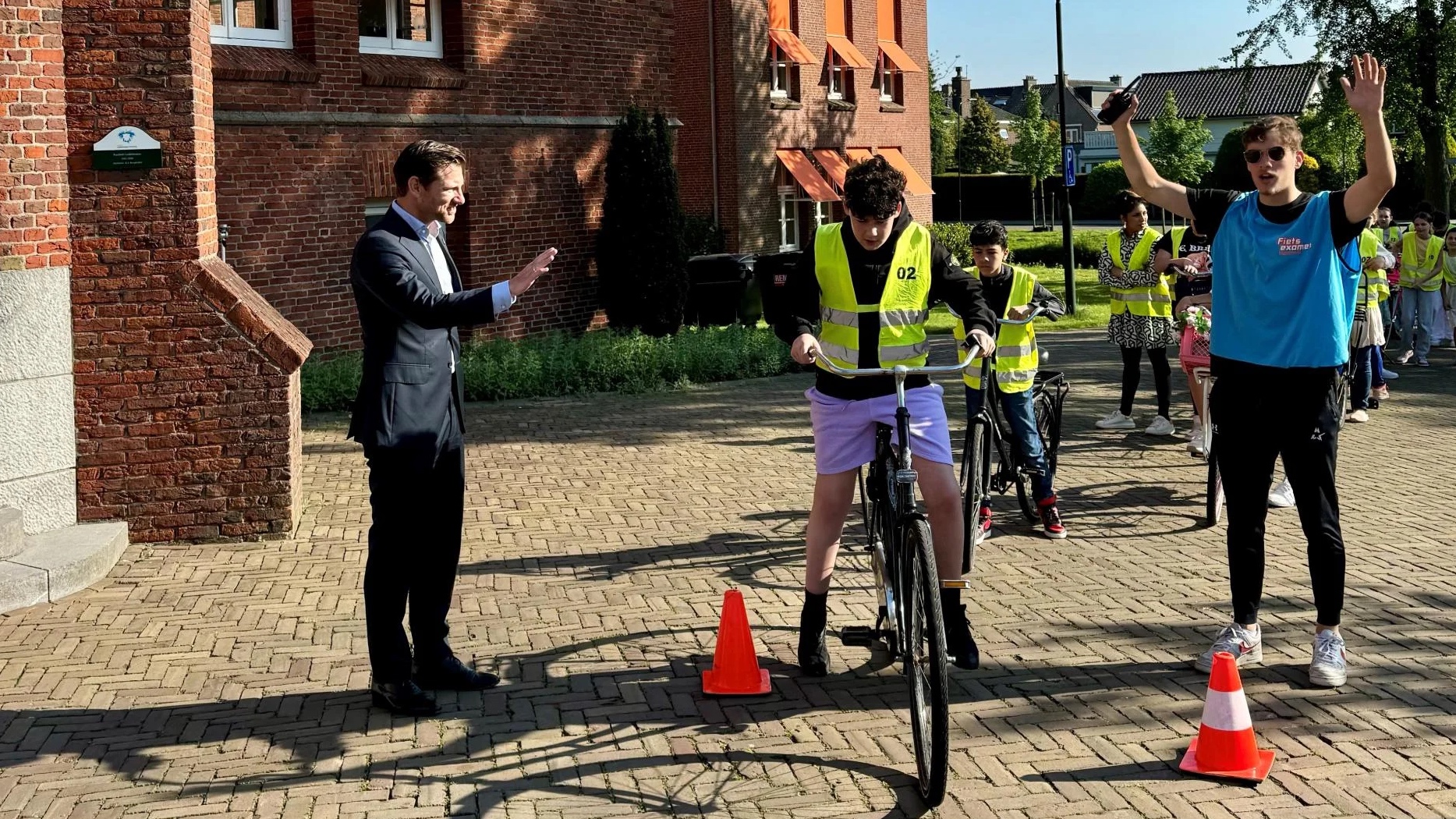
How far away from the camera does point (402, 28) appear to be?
18844 millimetres

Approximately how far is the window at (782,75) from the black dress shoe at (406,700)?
2800 centimetres

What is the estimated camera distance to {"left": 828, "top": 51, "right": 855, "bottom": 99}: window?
115 feet

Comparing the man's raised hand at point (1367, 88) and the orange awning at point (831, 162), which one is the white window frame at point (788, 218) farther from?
the man's raised hand at point (1367, 88)

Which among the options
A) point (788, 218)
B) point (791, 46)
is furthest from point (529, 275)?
point (788, 218)

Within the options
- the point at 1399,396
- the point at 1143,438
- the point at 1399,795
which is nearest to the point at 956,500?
the point at 1399,795

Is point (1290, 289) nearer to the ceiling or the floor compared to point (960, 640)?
nearer to the ceiling

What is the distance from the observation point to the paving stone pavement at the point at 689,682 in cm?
496

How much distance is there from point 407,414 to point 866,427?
1.71 m

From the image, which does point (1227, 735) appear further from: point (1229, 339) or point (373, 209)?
point (373, 209)

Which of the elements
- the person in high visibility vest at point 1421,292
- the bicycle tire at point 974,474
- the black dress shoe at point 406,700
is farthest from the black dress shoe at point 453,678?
the person in high visibility vest at point 1421,292

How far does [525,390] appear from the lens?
631 inches

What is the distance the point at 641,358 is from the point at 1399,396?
7940 mm

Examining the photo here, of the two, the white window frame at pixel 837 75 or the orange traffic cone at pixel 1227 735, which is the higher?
the white window frame at pixel 837 75

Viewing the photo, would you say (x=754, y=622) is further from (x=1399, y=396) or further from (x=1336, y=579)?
(x=1399, y=396)
